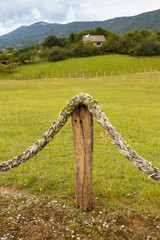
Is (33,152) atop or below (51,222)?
atop

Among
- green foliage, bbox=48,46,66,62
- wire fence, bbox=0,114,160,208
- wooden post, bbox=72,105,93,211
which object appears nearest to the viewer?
wooden post, bbox=72,105,93,211

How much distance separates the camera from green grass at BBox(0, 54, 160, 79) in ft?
211

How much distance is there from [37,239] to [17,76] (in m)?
66.2

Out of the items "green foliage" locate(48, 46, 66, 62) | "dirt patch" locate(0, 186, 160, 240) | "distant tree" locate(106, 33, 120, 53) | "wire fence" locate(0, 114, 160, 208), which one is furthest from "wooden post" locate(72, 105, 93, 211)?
"distant tree" locate(106, 33, 120, 53)

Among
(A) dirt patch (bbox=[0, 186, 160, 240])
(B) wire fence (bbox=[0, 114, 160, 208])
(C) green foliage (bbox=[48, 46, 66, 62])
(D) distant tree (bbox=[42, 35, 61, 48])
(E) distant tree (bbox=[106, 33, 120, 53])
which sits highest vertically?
(D) distant tree (bbox=[42, 35, 61, 48])

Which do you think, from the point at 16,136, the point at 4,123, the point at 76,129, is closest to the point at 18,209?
the point at 76,129

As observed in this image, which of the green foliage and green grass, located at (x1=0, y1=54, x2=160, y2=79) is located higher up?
the green foliage

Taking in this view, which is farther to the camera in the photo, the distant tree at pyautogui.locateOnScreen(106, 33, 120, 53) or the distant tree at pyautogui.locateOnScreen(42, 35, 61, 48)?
the distant tree at pyautogui.locateOnScreen(42, 35, 61, 48)

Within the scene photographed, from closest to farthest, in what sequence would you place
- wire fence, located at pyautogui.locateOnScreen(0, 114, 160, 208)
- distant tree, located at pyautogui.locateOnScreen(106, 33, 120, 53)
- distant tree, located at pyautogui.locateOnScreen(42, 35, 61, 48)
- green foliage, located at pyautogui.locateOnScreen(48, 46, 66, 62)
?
wire fence, located at pyautogui.locateOnScreen(0, 114, 160, 208), green foliage, located at pyautogui.locateOnScreen(48, 46, 66, 62), distant tree, located at pyautogui.locateOnScreen(106, 33, 120, 53), distant tree, located at pyautogui.locateOnScreen(42, 35, 61, 48)

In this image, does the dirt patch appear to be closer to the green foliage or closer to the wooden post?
the wooden post

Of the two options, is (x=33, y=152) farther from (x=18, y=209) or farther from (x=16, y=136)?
(x=16, y=136)

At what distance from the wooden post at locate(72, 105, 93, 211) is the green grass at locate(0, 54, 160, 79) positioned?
59808mm

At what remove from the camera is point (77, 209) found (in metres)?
4.54

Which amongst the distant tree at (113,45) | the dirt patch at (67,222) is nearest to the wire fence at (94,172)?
the dirt patch at (67,222)
